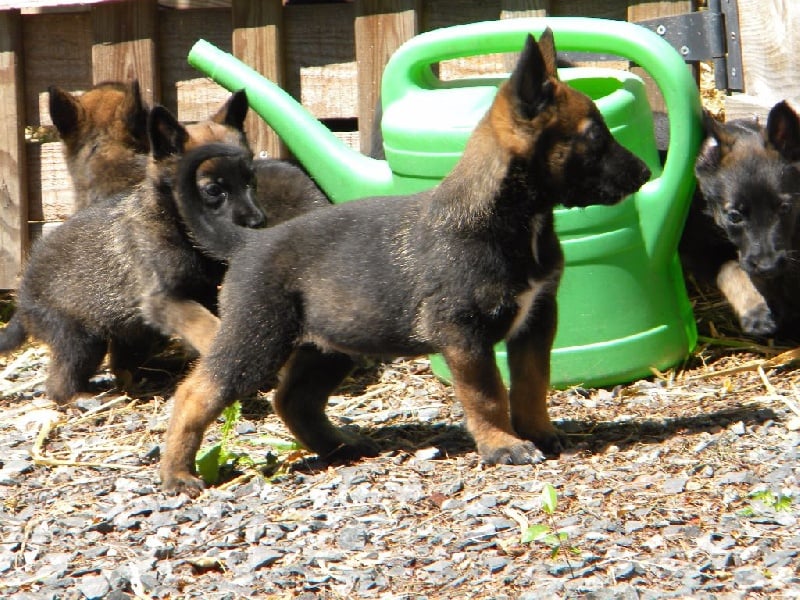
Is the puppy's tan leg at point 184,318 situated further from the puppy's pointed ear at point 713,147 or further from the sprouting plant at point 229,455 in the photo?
the puppy's pointed ear at point 713,147

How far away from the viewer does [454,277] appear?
14.5ft

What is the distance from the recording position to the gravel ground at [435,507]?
3.57 m

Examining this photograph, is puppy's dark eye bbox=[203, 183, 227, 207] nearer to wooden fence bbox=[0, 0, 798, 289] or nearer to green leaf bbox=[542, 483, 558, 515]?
wooden fence bbox=[0, 0, 798, 289]

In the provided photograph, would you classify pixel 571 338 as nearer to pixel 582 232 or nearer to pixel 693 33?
pixel 582 232

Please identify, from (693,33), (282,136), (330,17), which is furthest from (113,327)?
(693,33)

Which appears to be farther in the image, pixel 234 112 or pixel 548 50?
pixel 234 112

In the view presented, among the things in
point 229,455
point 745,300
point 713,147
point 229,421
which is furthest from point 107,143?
point 745,300

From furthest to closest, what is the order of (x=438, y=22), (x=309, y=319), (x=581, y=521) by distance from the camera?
1. (x=438, y=22)
2. (x=309, y=319)
3. (x=581, y=521)

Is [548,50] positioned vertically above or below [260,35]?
below

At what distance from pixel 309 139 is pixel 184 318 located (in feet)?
3.45

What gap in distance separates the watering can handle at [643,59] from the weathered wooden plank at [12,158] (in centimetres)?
278

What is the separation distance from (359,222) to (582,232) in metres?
1.09

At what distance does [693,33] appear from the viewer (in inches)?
242

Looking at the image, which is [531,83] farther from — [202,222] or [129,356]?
[129,356]
